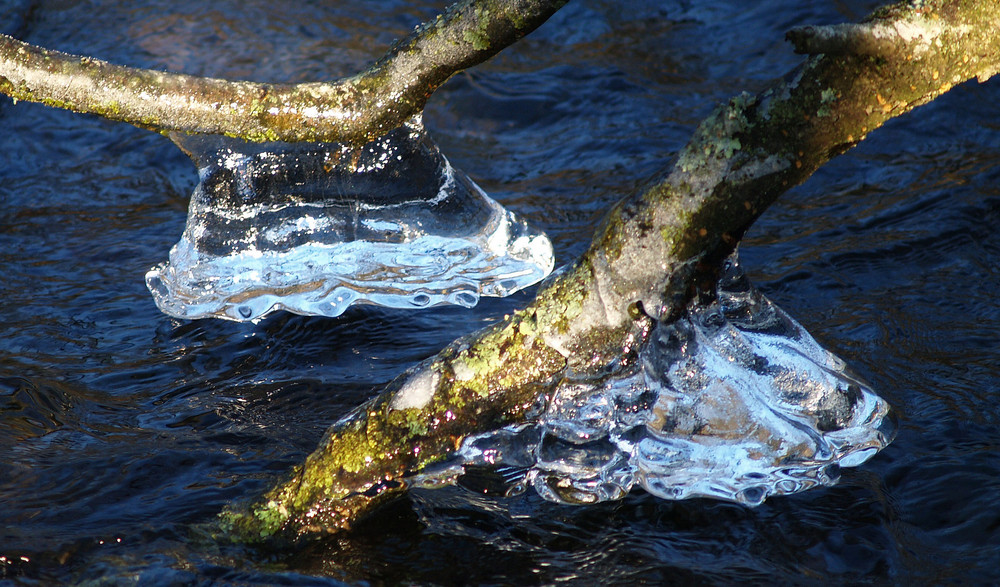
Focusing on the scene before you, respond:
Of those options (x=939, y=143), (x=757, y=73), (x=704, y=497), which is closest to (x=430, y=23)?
(x=704, y=497)

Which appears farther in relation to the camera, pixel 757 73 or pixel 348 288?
pixel 757 73

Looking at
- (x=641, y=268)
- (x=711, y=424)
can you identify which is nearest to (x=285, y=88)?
(x=641, y=268)

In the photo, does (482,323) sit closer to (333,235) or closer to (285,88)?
(333,235)

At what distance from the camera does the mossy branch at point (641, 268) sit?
226 centimetres

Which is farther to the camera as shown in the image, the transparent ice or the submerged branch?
the transparent ice

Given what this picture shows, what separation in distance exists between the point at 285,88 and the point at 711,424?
Result: 1581 mm

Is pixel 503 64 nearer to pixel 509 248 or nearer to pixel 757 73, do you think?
pixel 757 73

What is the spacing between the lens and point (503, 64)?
773 centimetres

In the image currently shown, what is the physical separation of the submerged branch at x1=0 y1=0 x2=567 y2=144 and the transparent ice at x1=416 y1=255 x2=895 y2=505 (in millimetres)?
945

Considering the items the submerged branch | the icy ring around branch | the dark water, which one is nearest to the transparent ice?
the dark water

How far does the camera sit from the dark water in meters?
2.87

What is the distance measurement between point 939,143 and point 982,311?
7.08 feet

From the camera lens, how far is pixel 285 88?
A: 2531 mm

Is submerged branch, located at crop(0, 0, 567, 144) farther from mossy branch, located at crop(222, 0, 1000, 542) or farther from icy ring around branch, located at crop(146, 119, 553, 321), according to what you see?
icy ring around branch, located at crop(146, 119, 553, 321)
